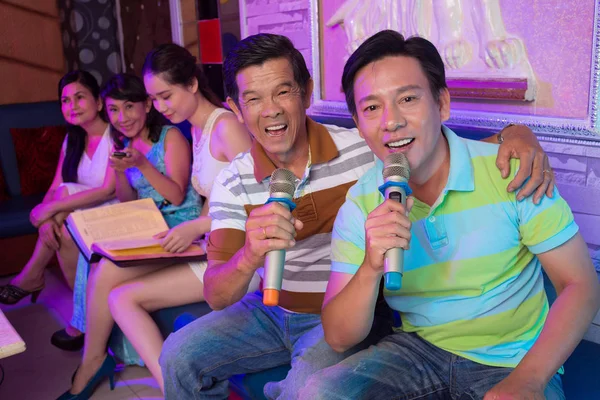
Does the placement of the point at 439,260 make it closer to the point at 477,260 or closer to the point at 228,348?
the point at 477,260

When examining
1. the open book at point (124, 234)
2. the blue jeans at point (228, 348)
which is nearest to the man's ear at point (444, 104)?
the blue jeans at point (228, 348)

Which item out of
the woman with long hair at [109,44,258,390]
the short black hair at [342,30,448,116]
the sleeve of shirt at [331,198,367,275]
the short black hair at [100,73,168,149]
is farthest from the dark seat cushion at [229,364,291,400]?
the short black hair at [100,73,168,149]

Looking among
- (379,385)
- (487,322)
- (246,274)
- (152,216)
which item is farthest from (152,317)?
(487,322)

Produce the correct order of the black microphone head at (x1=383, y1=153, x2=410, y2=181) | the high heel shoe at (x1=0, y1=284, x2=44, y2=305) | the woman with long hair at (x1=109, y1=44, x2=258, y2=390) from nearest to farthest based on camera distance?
the black microphone head at (x1=383, y1=153, x2=410, y2=181), the woman with long hair at (x1=109, y1=44, x2=258, y2=390), the high heel shoe at (x1=0, y1=284, x2=44, y2=305)

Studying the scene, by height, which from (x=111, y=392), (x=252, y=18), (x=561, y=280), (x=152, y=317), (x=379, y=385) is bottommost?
(x=111, y=392)

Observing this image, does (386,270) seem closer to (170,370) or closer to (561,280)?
(561,280)

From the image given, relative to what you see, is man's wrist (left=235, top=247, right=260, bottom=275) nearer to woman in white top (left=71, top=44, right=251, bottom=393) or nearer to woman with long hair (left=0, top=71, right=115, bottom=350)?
woman in white top (left=71, top=44, right=251, bottom=393)

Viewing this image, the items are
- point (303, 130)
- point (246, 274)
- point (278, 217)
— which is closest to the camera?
point (278, 217)

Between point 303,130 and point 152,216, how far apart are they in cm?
107

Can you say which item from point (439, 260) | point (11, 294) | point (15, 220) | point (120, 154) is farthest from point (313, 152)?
point (15, 220)

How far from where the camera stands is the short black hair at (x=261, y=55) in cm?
186

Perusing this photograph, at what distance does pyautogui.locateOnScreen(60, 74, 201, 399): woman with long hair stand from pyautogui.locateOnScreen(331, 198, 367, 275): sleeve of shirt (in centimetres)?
124

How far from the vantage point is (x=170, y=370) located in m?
1.81

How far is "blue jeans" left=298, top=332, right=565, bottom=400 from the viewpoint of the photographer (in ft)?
4.60
